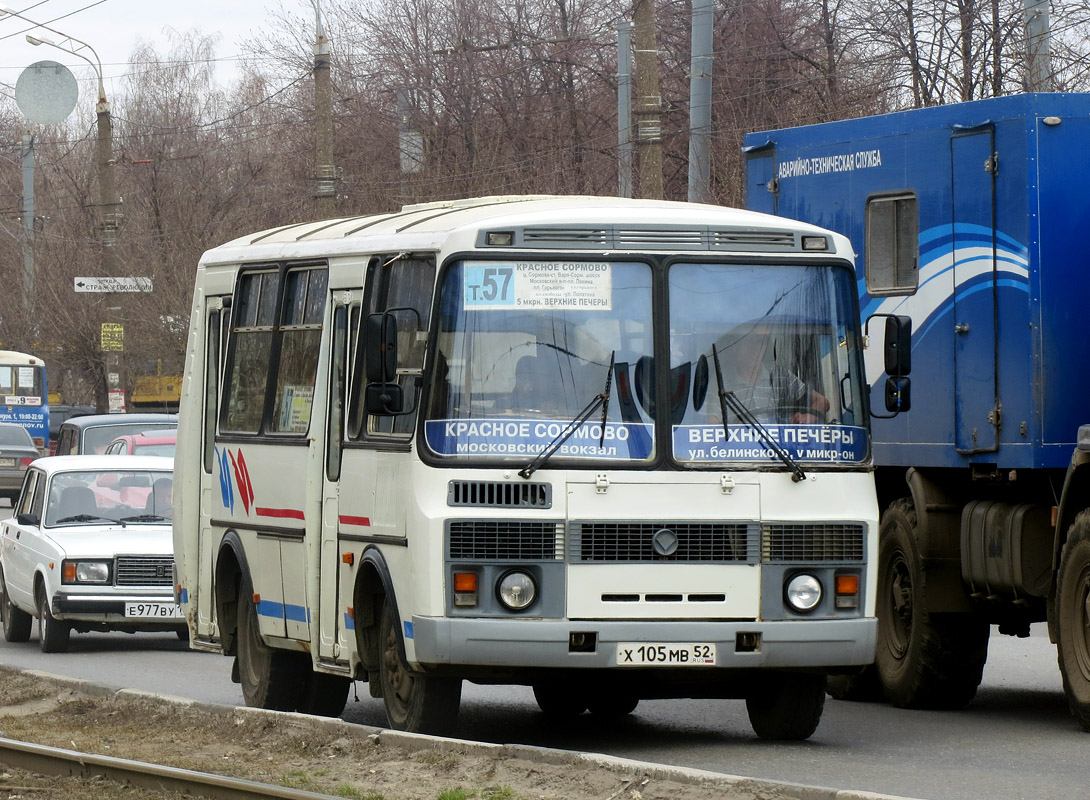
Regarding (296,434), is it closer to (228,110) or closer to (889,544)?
(889,544)

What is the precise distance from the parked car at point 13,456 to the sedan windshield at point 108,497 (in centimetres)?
1994

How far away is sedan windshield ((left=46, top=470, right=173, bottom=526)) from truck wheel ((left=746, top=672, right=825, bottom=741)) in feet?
26.9

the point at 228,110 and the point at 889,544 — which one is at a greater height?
the point at 228,110

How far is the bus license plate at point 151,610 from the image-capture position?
53.7 ft

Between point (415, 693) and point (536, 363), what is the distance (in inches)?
65.2

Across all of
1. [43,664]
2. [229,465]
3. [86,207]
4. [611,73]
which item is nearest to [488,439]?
[229,465]

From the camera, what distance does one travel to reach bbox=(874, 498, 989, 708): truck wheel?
11938 mm

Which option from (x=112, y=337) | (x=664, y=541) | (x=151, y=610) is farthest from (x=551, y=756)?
(x=112, y=337)

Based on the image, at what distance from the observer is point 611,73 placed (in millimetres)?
39875

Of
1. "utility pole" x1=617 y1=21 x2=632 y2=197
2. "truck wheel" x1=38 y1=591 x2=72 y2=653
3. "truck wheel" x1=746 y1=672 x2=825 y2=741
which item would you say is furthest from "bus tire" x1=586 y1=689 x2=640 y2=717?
"utility pole" x1=617 y1=21 x2=632 y2=197

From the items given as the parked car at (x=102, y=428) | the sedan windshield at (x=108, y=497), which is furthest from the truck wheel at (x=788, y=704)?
the parked car at (x=102, y=428)

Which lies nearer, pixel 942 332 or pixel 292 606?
pixel 292 606

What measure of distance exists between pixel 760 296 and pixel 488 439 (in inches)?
58.1

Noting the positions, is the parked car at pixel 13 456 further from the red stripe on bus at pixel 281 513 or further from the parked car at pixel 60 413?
the red stripe on bus at pixel 281 513
